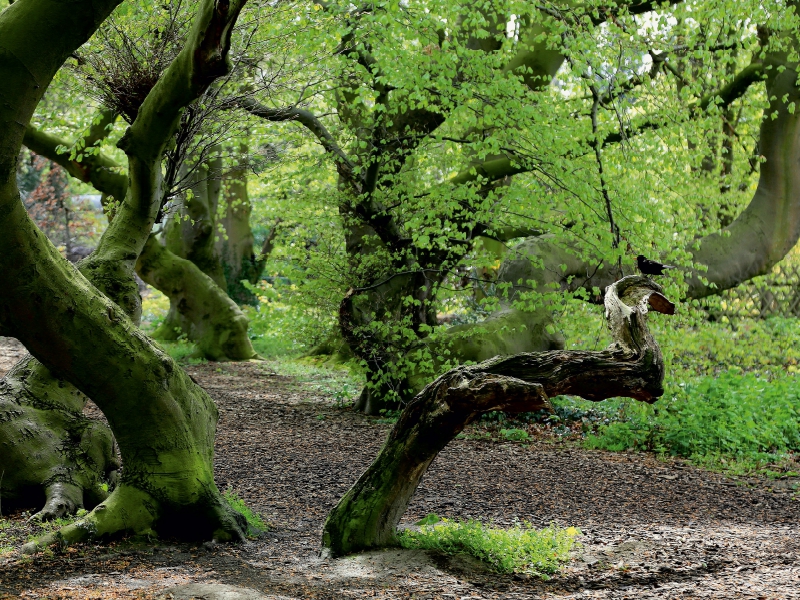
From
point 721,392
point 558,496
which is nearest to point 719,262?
point 721,392

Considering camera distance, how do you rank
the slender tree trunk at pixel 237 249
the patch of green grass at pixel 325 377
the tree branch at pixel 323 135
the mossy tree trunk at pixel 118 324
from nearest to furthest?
1. the mossy tree trunk at pixel 118 324
2. the tree branch at pixel 323 135
3. the patch of green grass at pixel 325 377
4. the slender tree trunk at pixel 237 249

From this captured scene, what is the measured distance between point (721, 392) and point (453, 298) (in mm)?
3591

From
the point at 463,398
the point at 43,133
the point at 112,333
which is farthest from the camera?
the point at 43,133

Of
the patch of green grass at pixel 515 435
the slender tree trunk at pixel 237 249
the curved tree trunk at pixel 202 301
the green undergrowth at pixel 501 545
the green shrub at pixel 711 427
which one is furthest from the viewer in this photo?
the slender tree trunk at pixel 237 249

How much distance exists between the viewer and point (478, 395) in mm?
4219

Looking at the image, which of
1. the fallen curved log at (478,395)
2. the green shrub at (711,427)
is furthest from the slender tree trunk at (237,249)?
the fallen curved log at (478,395)

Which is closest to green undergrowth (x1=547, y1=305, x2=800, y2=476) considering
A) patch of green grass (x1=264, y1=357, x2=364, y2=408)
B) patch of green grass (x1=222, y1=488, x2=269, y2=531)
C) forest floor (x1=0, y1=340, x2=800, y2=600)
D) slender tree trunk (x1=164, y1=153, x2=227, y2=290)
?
forest floor (x1=0, y1=340, x2=800, y2=600)

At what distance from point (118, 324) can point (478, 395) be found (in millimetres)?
2251

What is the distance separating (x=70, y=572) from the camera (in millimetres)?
4020

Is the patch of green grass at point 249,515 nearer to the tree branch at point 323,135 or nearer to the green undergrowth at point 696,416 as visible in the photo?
the green undergrowth at point 696,416

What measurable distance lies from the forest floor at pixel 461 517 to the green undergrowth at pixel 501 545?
97 mm

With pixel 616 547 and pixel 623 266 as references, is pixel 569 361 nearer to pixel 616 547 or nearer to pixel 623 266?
pixel 616 547

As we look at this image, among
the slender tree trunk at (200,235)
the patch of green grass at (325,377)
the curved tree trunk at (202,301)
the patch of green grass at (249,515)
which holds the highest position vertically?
the slender tree trunk at (200,235)

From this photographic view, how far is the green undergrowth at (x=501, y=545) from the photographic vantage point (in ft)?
15.3
